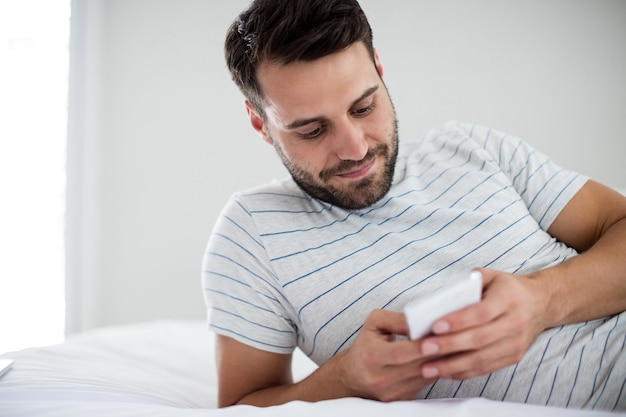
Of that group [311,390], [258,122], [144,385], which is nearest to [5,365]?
[144,385]

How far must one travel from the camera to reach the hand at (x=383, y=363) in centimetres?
72

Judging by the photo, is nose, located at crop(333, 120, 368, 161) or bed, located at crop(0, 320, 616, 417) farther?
nose, located at crop(333, 120, 368, 161)

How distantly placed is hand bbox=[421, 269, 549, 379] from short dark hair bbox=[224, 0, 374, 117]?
50cm

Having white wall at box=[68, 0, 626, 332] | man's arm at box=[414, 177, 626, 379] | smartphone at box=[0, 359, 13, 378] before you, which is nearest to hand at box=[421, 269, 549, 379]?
man's arm at box=[414, 177, 626, 379]

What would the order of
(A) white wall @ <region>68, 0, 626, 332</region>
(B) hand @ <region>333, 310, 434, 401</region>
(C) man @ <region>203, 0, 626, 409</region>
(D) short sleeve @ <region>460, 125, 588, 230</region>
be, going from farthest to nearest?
(A) white wall @ <region>68, 0, 626, 332</region> → (D) short sleeve @ <region>460, 125, 588, 230</region> → (C) man @ <region>203, 0, 626, 409</region> → (B) hand @ <region>333, 310, 434, 401</region>

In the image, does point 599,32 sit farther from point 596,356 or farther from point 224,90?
point 596,356

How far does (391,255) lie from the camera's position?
3.25ft

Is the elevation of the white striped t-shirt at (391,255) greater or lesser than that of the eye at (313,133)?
lesser

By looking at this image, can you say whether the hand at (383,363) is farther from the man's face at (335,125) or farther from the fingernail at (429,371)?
the man's face at (335,125)

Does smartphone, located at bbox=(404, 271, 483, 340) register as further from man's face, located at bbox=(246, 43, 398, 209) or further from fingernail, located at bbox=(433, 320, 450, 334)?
man's face, located at bbox=(246, 43, 398, 209)

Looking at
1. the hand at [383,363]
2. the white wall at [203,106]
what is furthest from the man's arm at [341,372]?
the white wall at [203,106]

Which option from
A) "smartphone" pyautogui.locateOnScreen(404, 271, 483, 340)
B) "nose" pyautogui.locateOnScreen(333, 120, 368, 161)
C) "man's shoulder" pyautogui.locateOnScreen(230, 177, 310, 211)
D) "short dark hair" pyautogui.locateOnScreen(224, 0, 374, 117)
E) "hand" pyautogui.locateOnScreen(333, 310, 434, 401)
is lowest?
"hand" pyautogui.locateOnScreen(333, 310, 434, 401)

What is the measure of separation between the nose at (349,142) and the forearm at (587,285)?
0.37 m

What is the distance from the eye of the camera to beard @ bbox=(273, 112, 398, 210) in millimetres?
1039
